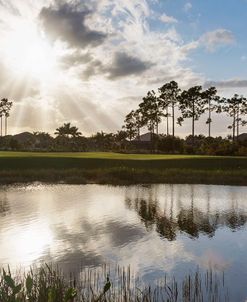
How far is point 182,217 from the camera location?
2683cm

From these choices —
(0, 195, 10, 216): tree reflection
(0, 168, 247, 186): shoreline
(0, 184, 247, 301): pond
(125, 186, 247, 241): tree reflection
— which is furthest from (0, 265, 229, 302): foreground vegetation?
(0, 168, 247, 186): shoreline

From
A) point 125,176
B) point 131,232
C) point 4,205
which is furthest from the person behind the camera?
point 125,176

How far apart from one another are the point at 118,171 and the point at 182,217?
26.7 meters

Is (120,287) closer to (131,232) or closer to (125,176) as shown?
(131,232)

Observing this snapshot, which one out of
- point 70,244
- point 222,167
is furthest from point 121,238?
point 222,167

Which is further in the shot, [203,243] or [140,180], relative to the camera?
[140,180]

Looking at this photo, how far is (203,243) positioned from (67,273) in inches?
299

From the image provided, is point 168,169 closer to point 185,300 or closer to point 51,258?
point 51,258

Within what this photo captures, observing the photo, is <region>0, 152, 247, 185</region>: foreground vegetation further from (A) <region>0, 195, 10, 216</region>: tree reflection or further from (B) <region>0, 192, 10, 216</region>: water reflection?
(A) <region>0, 195, 10, 216</region>: tree reflection

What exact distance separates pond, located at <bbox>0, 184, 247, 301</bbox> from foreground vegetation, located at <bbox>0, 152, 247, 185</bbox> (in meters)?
12.5

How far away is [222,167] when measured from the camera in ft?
199

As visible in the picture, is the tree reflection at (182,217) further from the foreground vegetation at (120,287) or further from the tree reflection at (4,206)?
the tree reflection at (4,206)

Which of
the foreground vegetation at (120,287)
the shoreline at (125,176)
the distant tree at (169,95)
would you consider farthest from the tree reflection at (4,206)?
the distant tree at (169,95)

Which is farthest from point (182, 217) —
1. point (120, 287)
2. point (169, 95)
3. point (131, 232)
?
point (169, 95)
